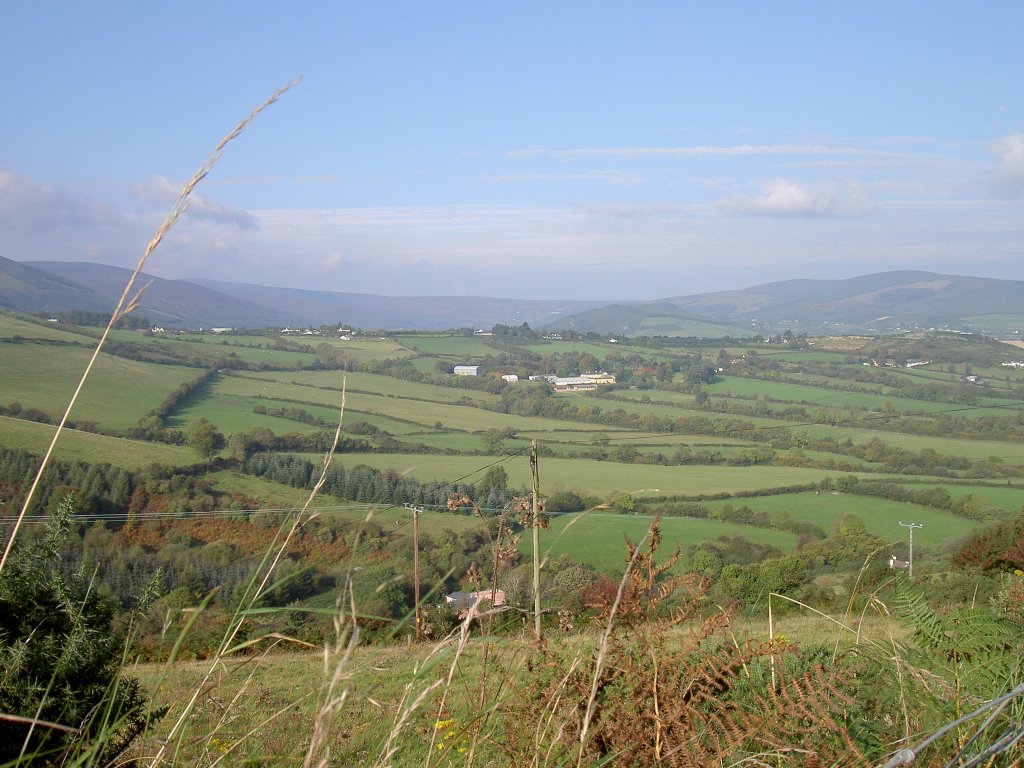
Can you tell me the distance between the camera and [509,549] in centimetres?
197

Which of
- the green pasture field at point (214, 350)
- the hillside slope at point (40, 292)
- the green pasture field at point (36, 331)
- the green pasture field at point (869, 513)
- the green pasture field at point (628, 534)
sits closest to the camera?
the green pasture field at point (628, 534)

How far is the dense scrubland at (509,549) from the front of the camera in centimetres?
177

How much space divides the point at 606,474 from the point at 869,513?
26.2 feet

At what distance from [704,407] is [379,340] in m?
21.9

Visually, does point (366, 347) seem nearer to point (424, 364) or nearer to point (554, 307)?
point (424, 364)

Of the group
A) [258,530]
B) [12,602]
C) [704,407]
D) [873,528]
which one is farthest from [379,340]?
[12,602]

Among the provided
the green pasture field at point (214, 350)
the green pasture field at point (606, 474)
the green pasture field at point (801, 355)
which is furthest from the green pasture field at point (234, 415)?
the green pasture field at point (801, 355)

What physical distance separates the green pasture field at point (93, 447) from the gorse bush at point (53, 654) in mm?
14865

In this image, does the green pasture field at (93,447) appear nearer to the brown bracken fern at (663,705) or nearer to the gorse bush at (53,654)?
the gorse bush at (53,654)

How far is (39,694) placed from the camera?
2.35 meters

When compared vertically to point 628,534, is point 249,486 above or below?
above

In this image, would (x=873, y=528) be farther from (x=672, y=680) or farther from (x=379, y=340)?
(x=379, y=340)

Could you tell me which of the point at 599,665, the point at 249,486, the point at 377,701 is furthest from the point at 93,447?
the point at 599,665

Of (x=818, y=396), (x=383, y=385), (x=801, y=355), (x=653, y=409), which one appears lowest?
(x=653, y=409)
